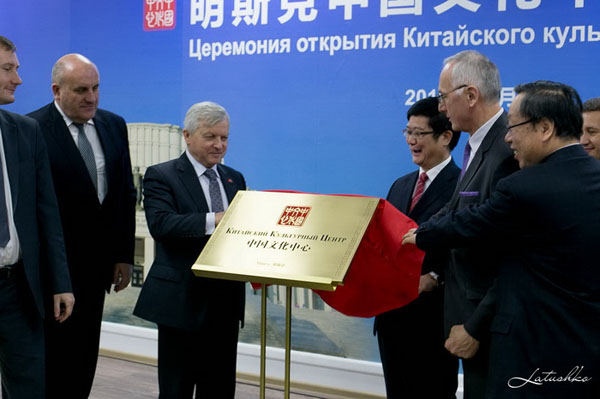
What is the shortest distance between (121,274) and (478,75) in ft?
6.68

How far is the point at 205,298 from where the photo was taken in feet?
9.12

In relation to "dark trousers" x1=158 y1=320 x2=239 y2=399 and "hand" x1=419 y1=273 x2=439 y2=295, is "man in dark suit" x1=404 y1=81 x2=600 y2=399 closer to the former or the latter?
"hand" x1=419 y1=273 x2=439 y2=295

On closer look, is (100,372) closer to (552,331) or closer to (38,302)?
(38,302)

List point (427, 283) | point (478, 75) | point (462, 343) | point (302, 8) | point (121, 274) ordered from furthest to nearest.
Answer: point (302, 8) → point (121, 274) → point (427, 283) → point (478, 75) → point (462, 343)

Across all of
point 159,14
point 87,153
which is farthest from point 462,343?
point 159,14

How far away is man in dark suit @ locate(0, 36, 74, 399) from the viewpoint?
2332 mm

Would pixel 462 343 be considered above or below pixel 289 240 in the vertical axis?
below

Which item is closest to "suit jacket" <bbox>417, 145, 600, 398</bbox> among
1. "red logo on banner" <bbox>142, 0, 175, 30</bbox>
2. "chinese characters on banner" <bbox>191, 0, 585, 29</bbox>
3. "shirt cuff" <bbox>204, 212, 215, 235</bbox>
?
"shirt cuff" <bbox>204, 212, 215, 235</bbox>

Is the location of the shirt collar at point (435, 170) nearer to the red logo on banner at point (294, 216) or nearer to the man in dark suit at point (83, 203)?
the red logo on banner at point (294, 216)

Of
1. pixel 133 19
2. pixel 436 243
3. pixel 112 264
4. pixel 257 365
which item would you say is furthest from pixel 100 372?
pixel 436 243

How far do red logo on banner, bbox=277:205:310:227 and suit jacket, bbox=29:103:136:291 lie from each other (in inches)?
45.0

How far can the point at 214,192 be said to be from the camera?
2936mm

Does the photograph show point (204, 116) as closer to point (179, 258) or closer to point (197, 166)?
point (197, 166)

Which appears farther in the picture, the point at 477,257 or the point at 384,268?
the point at 384,268
